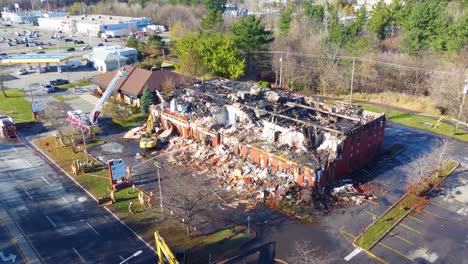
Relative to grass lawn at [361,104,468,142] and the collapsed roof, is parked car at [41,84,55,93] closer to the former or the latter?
the collapsed roof

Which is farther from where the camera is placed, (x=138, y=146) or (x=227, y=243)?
(x=138, y=146)

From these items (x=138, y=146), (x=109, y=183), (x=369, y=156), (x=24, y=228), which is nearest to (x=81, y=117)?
(x=138, y=146)

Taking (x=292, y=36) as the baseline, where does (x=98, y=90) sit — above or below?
below

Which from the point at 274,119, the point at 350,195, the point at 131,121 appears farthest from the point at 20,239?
the point at 350,195

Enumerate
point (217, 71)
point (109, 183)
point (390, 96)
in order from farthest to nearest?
point (217, 71) < point (390, 96) < point (109, 183)

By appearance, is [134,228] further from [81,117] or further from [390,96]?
[390,96]

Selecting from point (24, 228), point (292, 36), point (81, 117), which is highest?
point (292, 36)

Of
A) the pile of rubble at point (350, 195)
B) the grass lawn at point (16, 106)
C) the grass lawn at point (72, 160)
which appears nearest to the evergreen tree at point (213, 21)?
the grass lawn at point (16, 106)
